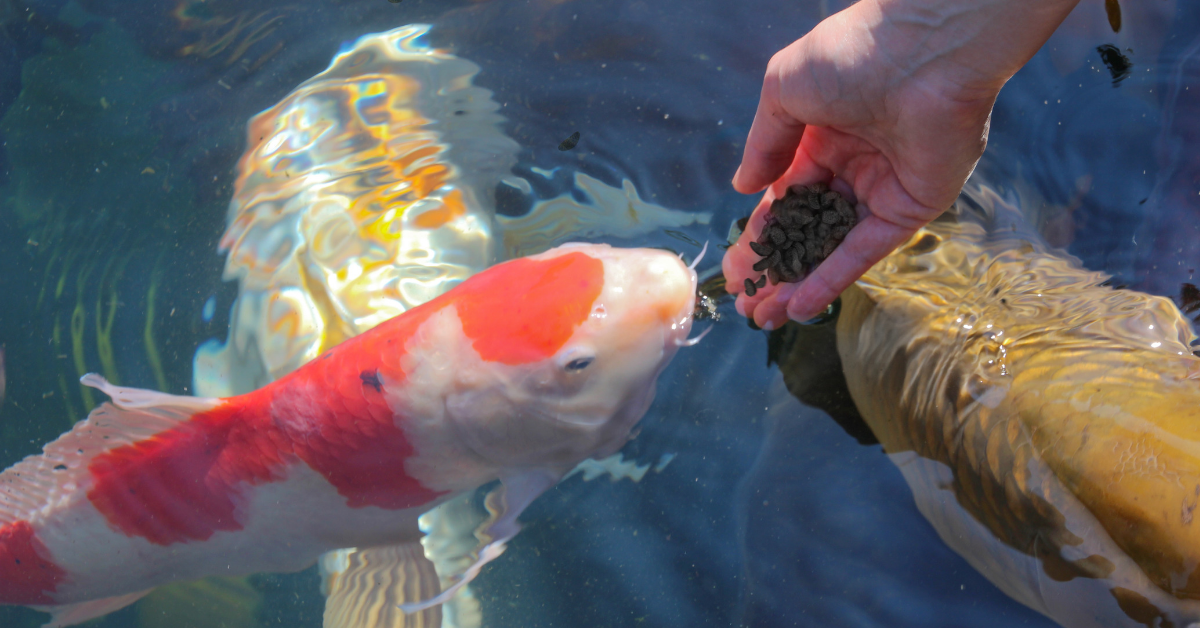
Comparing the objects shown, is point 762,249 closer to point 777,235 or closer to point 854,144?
point 777,235

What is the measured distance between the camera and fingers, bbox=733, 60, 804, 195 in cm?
193

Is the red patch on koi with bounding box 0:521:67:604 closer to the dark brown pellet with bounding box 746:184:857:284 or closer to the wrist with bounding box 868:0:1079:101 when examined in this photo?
the dark brown pellet with bounding box 746:184:857:284

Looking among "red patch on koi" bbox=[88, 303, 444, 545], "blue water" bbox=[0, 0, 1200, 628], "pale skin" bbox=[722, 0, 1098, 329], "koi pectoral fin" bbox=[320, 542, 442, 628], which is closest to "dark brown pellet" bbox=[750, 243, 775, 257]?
"pale skin" bbox=[722, 0, 1098, 329]

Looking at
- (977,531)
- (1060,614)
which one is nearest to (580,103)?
(977,531)

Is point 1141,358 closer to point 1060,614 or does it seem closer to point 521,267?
point 1060,614

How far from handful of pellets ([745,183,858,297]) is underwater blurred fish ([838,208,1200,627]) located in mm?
301

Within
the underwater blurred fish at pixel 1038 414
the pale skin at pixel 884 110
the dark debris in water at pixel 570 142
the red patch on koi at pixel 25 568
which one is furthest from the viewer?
the dark debris in water at pixel 570 142

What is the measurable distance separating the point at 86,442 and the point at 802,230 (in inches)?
84.7

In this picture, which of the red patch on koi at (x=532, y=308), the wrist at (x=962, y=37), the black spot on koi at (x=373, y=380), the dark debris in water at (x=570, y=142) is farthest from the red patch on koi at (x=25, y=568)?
the wrist at (x=962, y=37)

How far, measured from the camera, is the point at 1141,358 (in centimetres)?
169

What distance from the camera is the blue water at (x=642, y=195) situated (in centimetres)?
223

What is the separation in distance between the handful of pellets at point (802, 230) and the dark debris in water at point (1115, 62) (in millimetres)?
1491

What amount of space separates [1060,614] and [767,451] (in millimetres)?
903

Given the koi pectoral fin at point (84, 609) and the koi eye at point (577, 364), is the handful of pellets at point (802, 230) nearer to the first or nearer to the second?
the koi eye at point (577, 364)
